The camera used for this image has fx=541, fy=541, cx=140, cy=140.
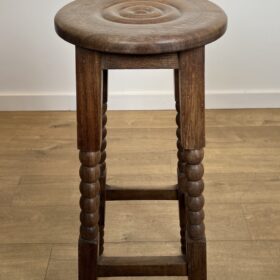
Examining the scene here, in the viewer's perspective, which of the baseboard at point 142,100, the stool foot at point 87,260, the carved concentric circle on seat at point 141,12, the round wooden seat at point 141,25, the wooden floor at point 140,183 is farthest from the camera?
the baseboard at point 142,100

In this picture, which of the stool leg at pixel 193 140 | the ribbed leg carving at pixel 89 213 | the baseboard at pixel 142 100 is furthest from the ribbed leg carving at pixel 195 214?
the baseboard at pixel 142 100

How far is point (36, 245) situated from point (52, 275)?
5.7 inches

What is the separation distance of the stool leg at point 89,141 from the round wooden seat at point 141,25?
0.16ft

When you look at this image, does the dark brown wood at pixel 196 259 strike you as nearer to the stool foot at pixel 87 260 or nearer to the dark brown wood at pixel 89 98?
the stool foot at pixel 87 260

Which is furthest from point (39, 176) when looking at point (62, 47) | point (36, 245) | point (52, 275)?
point (62, 47)

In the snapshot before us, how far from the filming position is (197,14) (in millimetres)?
1087

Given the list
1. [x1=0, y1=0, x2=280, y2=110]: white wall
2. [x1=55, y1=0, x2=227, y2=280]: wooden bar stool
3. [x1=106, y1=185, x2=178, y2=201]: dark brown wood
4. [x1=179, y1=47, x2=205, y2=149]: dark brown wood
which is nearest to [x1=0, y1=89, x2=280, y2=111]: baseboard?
[x1=0, y1=0, x2=280, y2=110]: white wall

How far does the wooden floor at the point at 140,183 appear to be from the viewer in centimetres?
150

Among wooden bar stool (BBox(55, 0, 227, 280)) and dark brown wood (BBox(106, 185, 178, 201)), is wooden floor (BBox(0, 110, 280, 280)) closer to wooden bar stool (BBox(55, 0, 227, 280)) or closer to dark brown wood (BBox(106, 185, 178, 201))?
dark brown wood (BBox(106, 185, 178, 201))

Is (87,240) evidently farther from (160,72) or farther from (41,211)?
(160,72)

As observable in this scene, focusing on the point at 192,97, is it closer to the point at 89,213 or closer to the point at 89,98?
the point at 89,98

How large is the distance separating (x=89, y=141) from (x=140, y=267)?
1.10 feet

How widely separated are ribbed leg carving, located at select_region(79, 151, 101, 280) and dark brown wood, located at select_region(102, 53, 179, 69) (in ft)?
0.64

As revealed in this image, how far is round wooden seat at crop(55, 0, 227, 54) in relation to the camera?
0.94 meters
